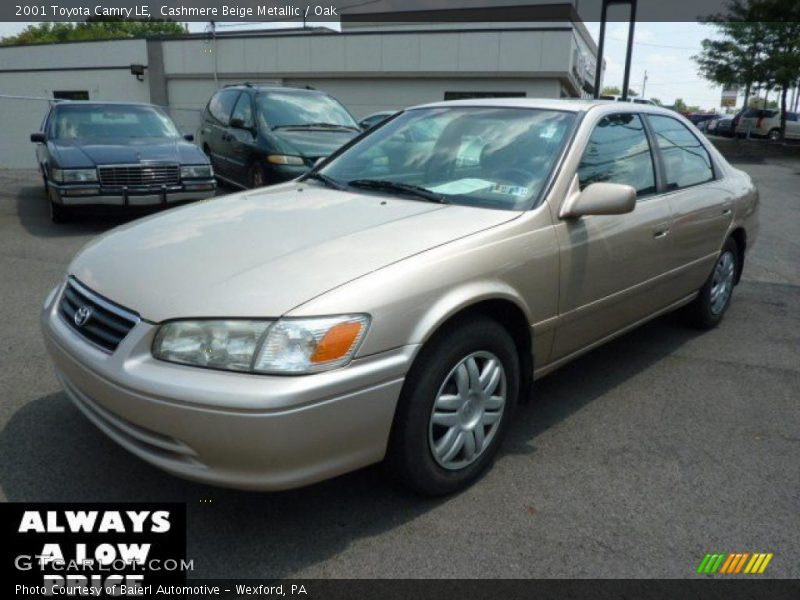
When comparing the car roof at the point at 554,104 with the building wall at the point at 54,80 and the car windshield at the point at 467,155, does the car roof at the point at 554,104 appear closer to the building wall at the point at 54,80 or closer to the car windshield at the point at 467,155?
the car windshield at the point at 467,155

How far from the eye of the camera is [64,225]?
8.12 m

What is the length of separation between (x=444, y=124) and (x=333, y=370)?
2025 mm

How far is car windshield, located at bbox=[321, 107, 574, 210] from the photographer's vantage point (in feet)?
10.5

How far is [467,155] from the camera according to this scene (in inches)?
136

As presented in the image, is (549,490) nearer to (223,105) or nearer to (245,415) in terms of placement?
(245,415)

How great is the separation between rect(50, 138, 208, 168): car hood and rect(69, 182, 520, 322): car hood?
15.5 feet

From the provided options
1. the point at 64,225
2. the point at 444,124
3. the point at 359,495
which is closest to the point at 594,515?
the point at 359,495

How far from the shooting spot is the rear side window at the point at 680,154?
4.16 m

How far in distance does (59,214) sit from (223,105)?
131 inches

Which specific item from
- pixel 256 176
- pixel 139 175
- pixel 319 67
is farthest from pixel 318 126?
pixel 319 67

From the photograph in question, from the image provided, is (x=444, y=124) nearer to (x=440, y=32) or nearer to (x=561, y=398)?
(x=561, y=398)

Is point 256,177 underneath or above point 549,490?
above

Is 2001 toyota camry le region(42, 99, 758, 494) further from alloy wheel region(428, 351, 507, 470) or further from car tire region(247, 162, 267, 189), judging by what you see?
car tire region(247, 162, 267, 189)

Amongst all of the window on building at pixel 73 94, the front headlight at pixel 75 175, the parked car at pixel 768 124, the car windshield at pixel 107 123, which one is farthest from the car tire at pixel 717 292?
the parked car at pixel 768 124
